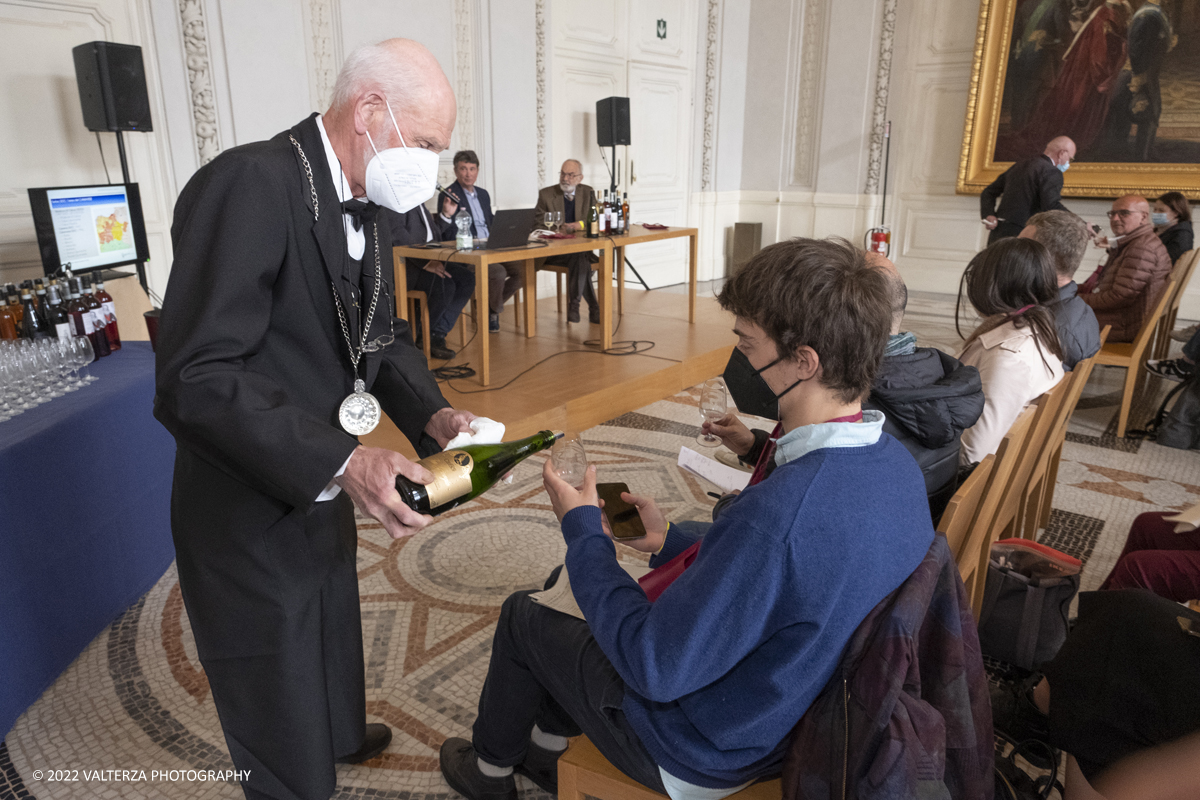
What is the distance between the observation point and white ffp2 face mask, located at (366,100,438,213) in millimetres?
1351

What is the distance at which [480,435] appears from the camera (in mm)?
1426

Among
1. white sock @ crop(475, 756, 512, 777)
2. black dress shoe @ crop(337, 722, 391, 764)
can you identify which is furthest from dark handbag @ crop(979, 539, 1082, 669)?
black dress shoe @ crop(337, 722, 391, 764)

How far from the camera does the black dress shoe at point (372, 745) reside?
1887 mm

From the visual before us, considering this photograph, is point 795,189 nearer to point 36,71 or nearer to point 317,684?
point 36,71

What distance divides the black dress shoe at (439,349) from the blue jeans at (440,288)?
21mm

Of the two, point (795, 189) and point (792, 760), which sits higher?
point (795, 189)

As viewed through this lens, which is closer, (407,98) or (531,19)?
(407,98)

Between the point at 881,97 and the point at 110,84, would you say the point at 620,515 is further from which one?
the point at 881,97

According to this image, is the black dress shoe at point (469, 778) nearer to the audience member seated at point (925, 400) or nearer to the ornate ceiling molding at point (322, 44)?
the audience member seated at point (925, 400)

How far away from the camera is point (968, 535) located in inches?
66.9

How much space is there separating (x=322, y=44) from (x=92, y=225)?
91.3 inches

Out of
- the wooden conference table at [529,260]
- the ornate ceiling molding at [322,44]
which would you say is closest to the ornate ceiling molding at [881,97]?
the wooden conference table at [529,260]

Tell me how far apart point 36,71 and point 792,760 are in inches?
201

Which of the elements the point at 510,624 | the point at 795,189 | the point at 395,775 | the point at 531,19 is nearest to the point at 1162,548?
the point at 510,624
